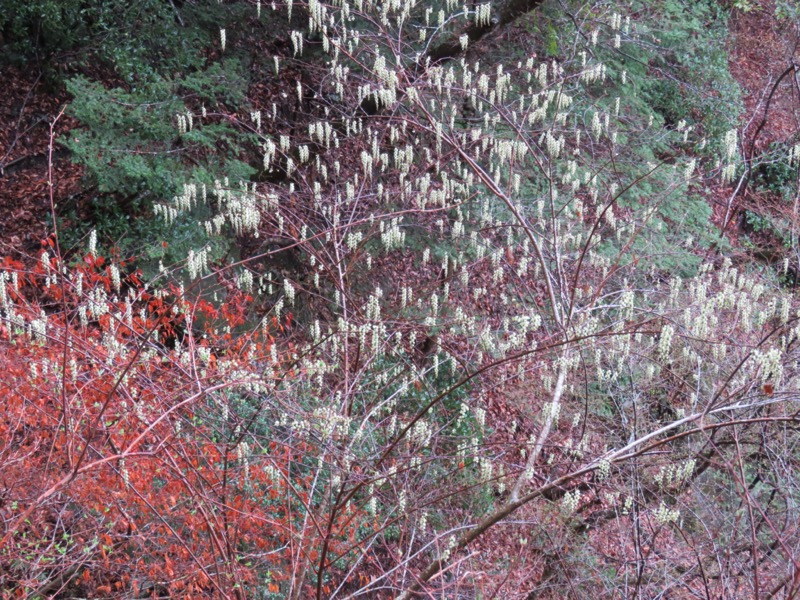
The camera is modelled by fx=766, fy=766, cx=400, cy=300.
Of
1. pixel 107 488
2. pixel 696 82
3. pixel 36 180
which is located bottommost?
pixel 107 488

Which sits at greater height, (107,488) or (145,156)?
(145,156)

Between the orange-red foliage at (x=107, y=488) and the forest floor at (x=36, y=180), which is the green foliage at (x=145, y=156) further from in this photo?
the orange-red foliage at (x=107, y=488)

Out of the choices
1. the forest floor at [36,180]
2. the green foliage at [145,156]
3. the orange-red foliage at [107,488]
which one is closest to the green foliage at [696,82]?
the forest floor at [36,180]

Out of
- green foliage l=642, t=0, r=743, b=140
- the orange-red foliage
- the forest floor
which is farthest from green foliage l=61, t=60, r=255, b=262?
green foliage l=642, t=0, r=743, b=140

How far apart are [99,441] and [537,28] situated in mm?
7054

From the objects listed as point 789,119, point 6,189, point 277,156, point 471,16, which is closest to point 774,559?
point 277,156

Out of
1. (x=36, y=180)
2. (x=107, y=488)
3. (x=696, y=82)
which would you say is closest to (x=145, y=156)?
(x=36, y=180)

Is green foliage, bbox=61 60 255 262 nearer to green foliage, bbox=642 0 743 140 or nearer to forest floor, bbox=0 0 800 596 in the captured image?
forest floor, bbox=0 0 800 596

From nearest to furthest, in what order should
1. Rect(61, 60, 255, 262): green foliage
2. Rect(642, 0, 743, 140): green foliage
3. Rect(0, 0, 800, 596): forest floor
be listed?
1. Rect(61, 60, 255, 262): green foliage
2. Rect(0, 0, 800, 596): forest floor
3. Rect(642, 0, 743, 140): green foliage

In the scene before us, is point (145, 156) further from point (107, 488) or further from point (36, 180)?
point (107, 488)

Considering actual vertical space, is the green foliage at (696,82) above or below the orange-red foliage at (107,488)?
above

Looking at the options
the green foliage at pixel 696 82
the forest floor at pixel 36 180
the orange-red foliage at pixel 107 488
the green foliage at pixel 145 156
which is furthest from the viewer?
the green foliage at pixel 696 82

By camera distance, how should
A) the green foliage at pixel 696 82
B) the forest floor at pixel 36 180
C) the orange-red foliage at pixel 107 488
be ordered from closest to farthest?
the orange-red foliage at pixel 107 488 → the forest floor at pixel 36 180 → the green foliage at pixel 696 82

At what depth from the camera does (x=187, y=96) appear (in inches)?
301
